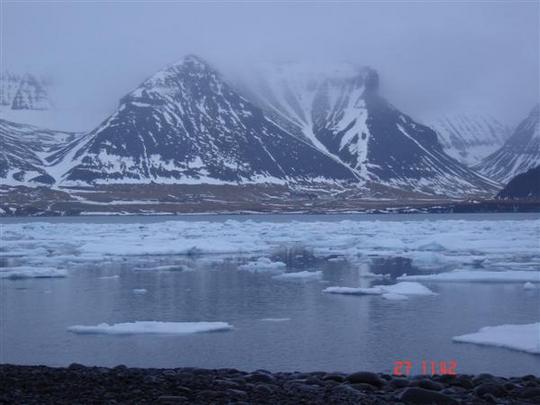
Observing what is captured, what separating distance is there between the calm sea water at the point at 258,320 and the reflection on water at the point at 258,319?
0.09ft

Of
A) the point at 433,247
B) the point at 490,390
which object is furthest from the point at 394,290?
the point at 433,247

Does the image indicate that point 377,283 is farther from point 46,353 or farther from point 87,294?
point 46,353

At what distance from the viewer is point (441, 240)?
1523 inches

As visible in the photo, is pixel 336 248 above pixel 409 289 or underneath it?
underneath

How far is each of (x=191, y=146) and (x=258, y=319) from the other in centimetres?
15579

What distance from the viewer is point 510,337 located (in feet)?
46.3

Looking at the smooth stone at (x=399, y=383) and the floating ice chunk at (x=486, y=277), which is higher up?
the floating ice chunk at (x=486, y=277)

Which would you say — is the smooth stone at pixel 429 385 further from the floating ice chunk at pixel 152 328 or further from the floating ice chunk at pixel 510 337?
the floating ice chunk at pixel 152 328

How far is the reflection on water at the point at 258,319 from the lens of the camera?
514 inches

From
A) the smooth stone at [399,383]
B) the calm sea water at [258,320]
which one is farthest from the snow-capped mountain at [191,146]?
the smooth stone at [399,383]

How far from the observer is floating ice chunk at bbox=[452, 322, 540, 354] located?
1352cm

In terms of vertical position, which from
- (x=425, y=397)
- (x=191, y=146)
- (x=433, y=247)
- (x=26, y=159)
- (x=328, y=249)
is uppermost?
(x=191, y=146)

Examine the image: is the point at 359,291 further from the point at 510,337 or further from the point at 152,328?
the point at 152,328
